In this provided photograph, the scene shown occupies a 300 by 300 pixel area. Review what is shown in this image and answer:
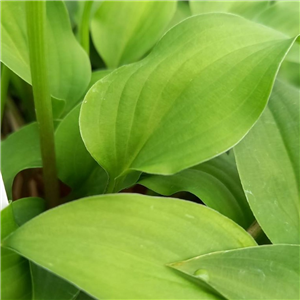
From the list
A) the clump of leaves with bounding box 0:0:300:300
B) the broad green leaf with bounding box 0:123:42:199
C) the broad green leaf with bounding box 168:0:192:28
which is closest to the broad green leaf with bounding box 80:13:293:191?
the clump of leaves with bounding box 0:0:300:300

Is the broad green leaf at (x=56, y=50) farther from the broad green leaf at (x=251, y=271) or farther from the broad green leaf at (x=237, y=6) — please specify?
the broad green leaf at (x=251, y=271)

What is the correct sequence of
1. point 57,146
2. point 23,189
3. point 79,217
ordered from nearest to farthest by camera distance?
point 79,217
point 57,146
point 23,189

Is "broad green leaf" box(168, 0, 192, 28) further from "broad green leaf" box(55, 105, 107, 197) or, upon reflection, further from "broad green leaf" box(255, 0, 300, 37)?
"broad green leaf" box(55, 105, 107, 197)

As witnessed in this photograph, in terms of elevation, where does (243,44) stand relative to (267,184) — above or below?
above

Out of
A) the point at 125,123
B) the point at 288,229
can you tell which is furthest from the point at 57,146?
the point at 288,229

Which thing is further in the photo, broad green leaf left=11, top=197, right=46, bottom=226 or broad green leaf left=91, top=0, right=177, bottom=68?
broad green leaf left=91, top=0, right=177, bottom=68

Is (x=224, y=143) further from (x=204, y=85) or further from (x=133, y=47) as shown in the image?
(x=133, y=47)

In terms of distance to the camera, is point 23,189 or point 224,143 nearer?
point 224,143
